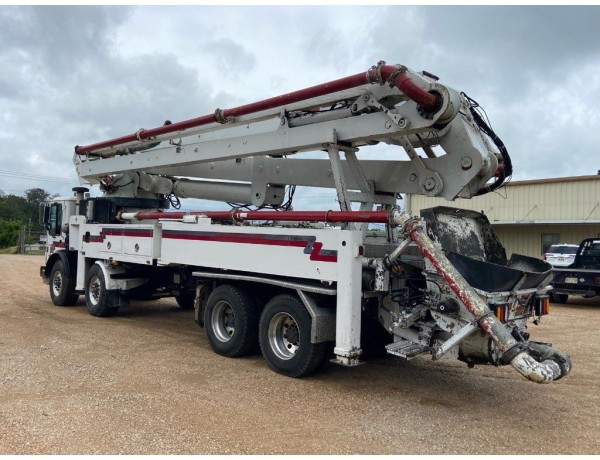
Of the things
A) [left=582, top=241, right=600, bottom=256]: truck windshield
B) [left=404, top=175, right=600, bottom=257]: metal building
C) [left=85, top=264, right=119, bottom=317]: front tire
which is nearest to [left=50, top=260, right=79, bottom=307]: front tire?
[left=85, top=264, right=119, bottom=317]: front tire

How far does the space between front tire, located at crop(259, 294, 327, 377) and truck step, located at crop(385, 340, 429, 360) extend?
0.93m

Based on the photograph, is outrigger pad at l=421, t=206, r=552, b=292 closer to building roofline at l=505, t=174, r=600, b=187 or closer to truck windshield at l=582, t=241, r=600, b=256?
truck windshield at l=582, t=241, r=600, b=256

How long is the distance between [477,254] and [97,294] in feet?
23.4

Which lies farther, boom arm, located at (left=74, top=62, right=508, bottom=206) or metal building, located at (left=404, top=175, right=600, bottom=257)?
metal building, located at (left=404, top=175, right=600, bottom=257)

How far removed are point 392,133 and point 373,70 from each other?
0.71 metres

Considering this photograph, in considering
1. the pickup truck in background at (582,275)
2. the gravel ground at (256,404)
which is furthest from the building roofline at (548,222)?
the gravel ground at (256,404)

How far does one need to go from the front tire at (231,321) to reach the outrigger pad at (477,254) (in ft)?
8.43

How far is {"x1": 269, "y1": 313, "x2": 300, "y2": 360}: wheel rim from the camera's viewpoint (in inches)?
250

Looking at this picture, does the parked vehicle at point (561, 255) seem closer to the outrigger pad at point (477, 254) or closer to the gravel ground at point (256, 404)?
the gravel ground at point (256, 404)

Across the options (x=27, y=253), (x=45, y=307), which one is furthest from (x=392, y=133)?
(x=27, y=253)

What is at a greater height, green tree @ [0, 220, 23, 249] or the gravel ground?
green tree @ [0, 220, 23, 249]

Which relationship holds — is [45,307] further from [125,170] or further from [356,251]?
[356,251]

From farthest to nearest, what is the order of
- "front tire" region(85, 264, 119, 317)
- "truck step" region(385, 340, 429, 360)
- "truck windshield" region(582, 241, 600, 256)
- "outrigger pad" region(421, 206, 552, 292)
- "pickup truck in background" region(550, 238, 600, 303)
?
"truck windshield" region(582, 241, 600, 256) < "pickup truck in background" region(550, 238, 600, 303) < "front tire" region(85, 264, 119, 317) < "truck step" region(385, 340, 429, 360) < "outrigger pad" region(421, 206, 552, 292)

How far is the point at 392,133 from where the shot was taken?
19.8ft
